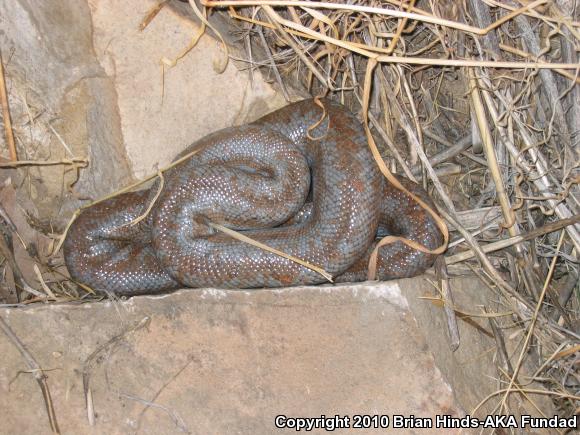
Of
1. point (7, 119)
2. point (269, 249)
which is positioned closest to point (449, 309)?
point (269, 249)

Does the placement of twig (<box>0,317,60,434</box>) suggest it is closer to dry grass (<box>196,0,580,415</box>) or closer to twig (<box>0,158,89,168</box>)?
twig (<box>0,158,89,168</box>)

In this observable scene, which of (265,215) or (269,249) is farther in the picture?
(265,215)

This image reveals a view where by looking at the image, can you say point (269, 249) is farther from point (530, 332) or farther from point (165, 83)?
point (530, 332)

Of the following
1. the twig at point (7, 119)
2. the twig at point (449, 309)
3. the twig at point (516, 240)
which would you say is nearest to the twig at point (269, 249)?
the twig at point (449, 309)

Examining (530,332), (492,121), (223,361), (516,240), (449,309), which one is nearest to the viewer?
(223,361)

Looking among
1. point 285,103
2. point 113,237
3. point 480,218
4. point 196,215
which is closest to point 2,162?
point 113,237

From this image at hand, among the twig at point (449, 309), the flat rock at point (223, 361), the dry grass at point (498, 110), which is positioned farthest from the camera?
the dry grass at point (498, 110)

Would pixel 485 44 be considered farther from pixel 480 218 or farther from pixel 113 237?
pixel 113 237

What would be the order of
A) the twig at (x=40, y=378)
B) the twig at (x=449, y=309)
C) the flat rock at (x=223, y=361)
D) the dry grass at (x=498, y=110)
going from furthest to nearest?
the dry grass at (x=498, y=110) → the twig at (x=449, y=309) → the twig at (x=40, y=378) → the flat rock at (x=223, y=361)

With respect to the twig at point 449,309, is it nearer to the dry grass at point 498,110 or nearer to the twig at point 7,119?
the dry grass at point 498,110
